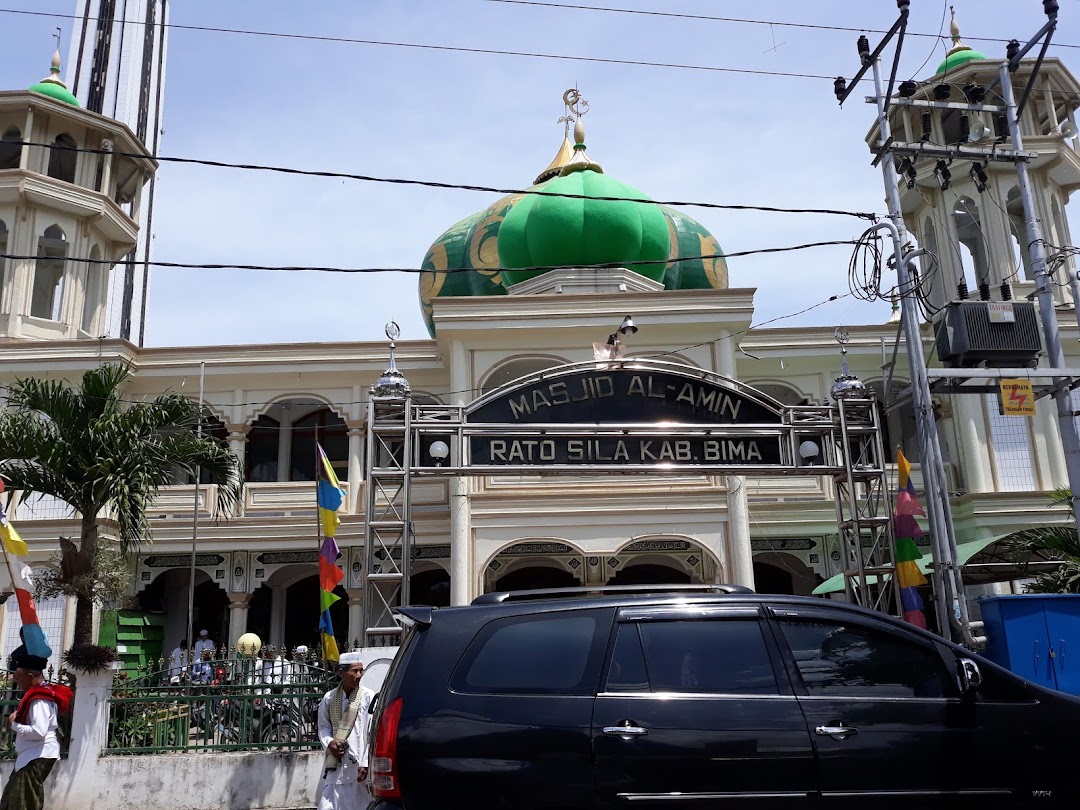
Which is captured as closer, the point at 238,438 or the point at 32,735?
the point at 32,735

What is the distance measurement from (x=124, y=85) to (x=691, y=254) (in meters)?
30.7

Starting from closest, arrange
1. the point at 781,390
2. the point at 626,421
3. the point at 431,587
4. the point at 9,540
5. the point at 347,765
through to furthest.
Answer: the point at 347,765, the point at 9,540, the point at 626,421, the point at 781,390, the point at 431,587

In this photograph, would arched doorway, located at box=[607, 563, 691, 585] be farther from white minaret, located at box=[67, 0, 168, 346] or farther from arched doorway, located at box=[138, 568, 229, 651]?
white minaret, located at box=[67, 0, 168, 346]

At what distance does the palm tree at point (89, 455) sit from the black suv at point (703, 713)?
671 cm

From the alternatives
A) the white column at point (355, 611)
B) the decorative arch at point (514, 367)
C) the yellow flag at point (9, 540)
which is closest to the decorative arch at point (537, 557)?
the white column at point (355, 611)

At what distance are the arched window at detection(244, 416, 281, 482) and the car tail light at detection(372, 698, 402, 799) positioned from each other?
17796 millimetres

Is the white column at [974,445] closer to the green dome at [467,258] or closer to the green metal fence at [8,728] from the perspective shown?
the green dome at [467,258]

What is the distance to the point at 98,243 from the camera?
20750mm

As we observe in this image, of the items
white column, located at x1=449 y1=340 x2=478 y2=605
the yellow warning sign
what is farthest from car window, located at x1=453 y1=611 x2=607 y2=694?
white column, located at x1=449 y1=340 x2=478 y2=605

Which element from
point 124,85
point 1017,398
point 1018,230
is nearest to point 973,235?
point 1018,230

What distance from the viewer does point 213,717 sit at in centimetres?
867

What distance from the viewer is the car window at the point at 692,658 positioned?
413cm

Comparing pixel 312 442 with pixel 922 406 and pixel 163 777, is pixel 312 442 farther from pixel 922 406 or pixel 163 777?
pixel 922 406

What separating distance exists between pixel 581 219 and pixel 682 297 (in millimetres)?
3246
